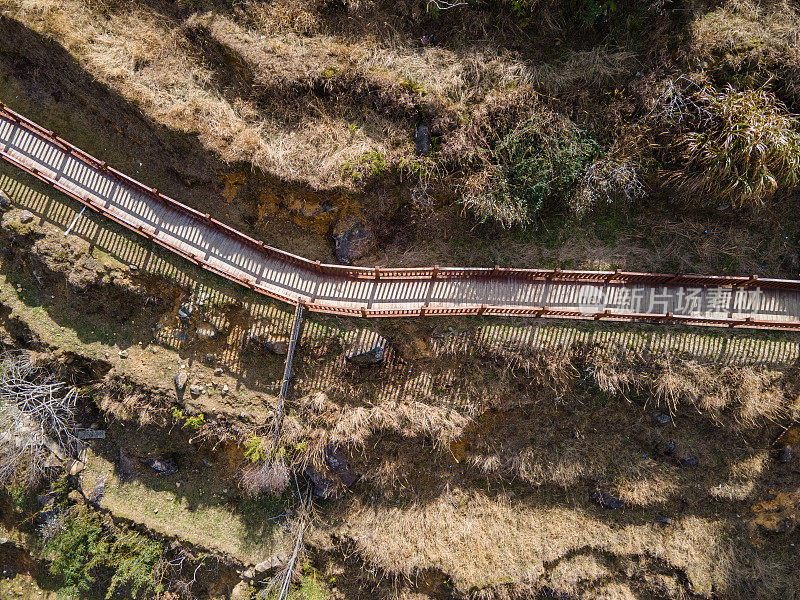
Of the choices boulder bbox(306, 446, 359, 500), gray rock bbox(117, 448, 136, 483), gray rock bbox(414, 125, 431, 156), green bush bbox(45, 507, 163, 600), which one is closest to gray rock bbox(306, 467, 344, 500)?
boulder bbox(306, 446, 359, 500)

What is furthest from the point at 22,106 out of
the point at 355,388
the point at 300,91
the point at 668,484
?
the point at 668,484

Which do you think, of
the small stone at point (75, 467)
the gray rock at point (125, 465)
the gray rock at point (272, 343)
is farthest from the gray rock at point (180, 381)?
the small stone at point (75, 467)

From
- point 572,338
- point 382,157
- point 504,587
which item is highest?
point 382,157

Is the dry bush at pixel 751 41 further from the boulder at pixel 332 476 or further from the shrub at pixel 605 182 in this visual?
the boulder at pixel 332 476

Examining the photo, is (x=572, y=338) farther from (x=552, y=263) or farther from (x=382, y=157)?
(x=382, y=157)

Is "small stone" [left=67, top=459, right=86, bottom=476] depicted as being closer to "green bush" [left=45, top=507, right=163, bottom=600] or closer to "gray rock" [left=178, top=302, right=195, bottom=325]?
A: "green bush" [left=45, top=507, right=163, bottom=600]

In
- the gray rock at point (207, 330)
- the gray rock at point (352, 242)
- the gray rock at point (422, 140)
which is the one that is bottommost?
the gray rock at point (207, 330)
